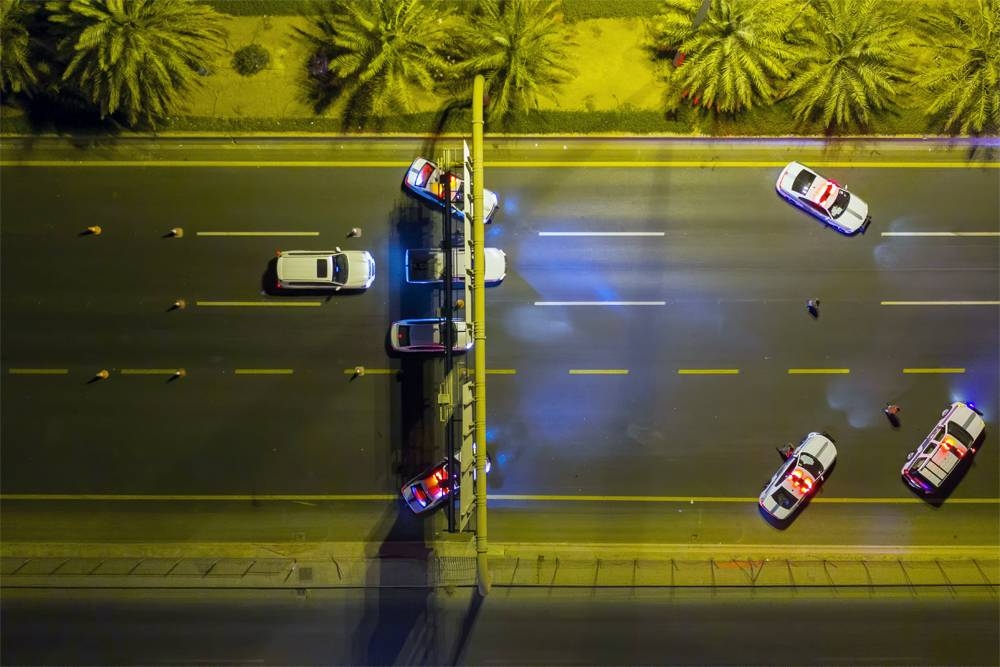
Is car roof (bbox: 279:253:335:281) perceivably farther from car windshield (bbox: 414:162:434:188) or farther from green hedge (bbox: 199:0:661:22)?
green hedge (bbox: 199:0:661:22)

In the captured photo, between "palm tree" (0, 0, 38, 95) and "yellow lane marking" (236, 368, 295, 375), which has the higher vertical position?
"palm tree" (0, 0, 38, 95)

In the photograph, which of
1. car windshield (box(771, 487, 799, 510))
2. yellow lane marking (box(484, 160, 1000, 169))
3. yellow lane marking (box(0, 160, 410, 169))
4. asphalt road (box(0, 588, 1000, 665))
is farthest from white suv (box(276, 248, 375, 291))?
car windshield (box(771, 487, 799, 510))

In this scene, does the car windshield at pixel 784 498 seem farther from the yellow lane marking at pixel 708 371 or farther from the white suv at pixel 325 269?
the white suv at pixel 325 269

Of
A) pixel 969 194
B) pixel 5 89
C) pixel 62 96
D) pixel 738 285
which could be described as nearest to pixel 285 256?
pixel 62 96

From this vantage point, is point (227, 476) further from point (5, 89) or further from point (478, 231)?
point (5, 89)

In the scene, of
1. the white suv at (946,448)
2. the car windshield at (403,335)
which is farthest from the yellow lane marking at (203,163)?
the white suv at (946,448)

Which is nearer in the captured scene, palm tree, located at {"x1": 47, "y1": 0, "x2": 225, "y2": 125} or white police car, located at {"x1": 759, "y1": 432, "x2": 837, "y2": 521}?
palm tree, located at {"x1": 47, "y1": 0, "x2": 225, "y2": 125}
